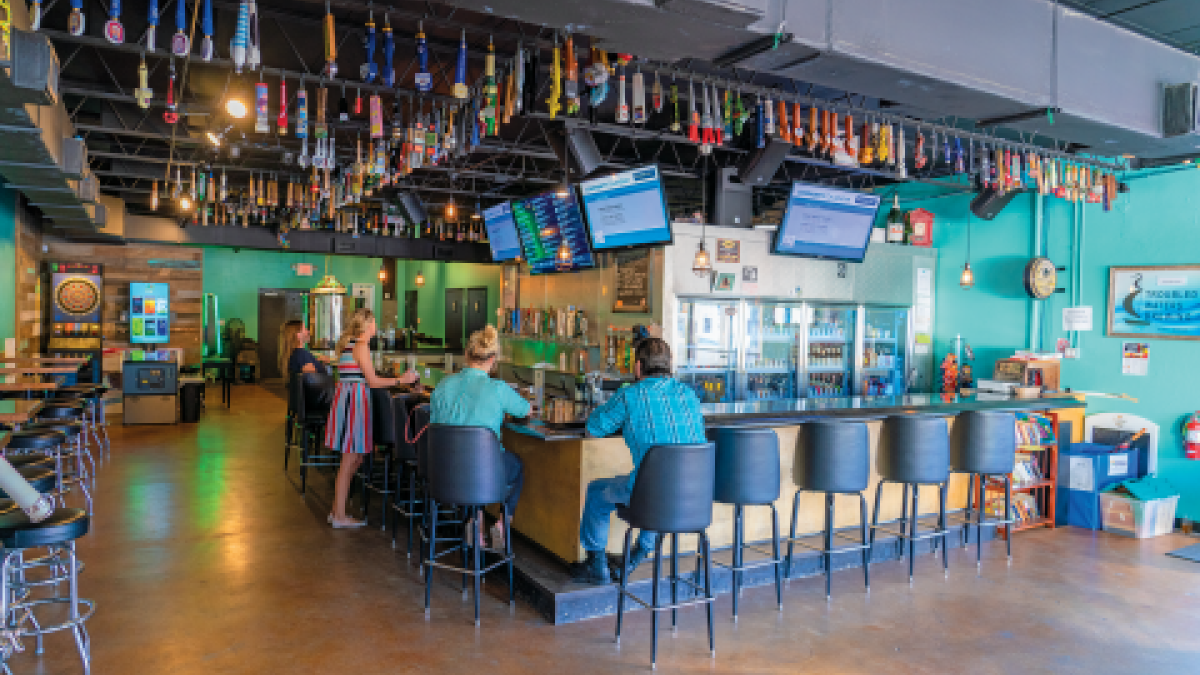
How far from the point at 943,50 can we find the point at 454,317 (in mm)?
15631

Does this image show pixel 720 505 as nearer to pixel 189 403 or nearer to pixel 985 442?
pixel 985 442

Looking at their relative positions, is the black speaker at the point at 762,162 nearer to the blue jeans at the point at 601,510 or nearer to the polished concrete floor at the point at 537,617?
the polished concrete floor at the point at 537,617

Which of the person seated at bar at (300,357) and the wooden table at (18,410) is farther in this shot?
the person seated at bar at (300,357)

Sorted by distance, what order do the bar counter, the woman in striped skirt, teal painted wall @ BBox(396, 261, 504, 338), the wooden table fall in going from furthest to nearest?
teal painted wall @ BBox(396, 261, 504, 338) < the woman in striped skirt < the wooden table < the bar counter

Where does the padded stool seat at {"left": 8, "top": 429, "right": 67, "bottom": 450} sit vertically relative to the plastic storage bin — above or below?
above

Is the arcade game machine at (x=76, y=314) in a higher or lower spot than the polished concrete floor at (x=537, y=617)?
higher

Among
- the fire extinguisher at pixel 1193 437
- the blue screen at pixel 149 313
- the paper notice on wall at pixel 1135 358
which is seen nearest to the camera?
the fire extinguisher at pixel 1193 437

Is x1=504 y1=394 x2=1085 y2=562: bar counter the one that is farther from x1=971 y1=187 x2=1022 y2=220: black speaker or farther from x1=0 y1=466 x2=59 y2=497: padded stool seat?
x1=971 y1=187 x2=1022 y2=220: black speaker

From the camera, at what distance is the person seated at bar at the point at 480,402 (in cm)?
391

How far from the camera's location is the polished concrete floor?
339 cm

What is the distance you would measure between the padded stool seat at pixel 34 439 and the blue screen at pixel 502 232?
439 centimetres

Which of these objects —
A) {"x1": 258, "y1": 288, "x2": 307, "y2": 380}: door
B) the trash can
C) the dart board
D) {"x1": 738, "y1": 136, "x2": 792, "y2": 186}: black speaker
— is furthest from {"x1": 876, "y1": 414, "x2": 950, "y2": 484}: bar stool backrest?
{"x1": 258, "y1": 288, "x2": 307, "y2": 380}: door

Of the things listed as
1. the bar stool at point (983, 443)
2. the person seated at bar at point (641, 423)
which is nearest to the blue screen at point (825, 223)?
the bar stool at point (983, 443)

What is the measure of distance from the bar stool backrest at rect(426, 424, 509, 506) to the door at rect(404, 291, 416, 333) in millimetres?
16308
